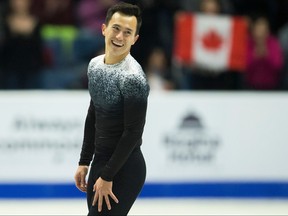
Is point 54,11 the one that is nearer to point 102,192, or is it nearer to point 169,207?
point 169,207

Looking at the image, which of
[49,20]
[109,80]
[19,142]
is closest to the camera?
[109,80]

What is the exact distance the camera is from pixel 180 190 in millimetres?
7086

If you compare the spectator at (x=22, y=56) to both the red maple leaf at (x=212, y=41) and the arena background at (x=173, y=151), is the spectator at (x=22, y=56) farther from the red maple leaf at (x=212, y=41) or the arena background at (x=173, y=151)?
the red maple leaf at (x=212, y=41)

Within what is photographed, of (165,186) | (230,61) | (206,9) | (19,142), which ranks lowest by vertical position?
(165,186)

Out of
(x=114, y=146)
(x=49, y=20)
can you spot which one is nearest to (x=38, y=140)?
(x=49, y=20)

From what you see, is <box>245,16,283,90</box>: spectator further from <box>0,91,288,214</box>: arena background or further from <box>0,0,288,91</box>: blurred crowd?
<box>0,91,288,214</box>: arena background

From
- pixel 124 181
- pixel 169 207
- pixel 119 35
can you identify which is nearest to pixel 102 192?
pixel 124 181

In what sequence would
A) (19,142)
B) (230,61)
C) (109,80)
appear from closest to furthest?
(109,80)
(19,142)
(230,61)

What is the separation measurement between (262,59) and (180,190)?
1.86m

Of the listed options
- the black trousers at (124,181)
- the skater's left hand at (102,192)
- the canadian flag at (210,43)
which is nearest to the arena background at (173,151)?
the canadian flag at (210,43)

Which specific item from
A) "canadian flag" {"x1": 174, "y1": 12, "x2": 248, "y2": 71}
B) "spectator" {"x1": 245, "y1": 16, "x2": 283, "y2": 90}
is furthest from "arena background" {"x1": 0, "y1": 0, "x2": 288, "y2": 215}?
"spectator" {"x1": 245, "y1": 16, "x2": 283, "y2": 90}

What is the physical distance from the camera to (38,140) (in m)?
6.92

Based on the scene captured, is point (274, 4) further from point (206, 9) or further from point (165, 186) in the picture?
point (165, 186)

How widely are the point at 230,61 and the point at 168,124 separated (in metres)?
1.25
